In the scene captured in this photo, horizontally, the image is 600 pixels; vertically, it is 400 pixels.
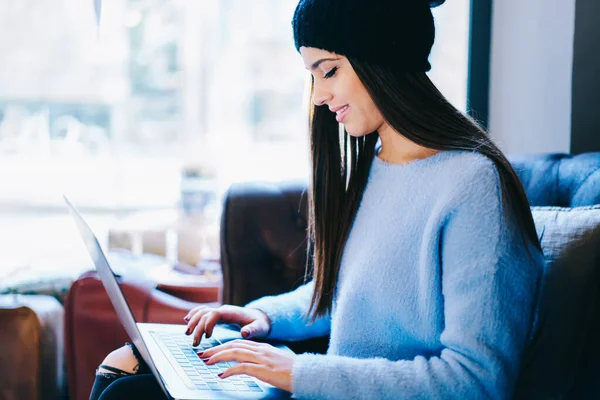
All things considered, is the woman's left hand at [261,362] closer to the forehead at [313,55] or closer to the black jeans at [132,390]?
the black jeans at [132,390]

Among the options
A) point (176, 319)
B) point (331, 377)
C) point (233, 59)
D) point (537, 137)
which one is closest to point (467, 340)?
point (331, 377)

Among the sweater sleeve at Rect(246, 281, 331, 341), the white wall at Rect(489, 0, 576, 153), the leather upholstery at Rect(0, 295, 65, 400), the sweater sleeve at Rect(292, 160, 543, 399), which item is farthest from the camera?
the white wall at Rect(489, 0, 576, 153)

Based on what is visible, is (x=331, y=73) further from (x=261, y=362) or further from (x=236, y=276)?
(x=236, y=276)

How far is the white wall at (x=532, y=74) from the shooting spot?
1.73 m

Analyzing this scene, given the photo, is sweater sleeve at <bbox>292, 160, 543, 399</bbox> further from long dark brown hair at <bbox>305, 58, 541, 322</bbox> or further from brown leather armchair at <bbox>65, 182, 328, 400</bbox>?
brown leather armchair at <bbox>65, 182, 328, 400</bbox>

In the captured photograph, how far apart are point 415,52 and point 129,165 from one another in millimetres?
1732

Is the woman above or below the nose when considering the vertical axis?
below

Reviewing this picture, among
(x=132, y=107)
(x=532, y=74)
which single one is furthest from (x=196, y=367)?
(x=132, y=107)

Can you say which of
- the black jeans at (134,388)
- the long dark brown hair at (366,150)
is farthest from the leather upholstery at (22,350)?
the long dark brown hair at (366,150)

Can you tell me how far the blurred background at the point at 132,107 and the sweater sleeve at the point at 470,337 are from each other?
155cm

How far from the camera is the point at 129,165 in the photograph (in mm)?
2562

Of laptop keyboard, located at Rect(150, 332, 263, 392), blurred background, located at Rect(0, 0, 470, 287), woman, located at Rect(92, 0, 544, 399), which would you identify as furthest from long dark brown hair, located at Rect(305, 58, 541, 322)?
blurred background, located at Rect(0, 0, 470, 287)

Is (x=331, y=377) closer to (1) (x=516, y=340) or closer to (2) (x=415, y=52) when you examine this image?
(1) (x=516, y=340)

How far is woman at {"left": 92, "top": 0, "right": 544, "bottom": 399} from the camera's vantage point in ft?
2.87
